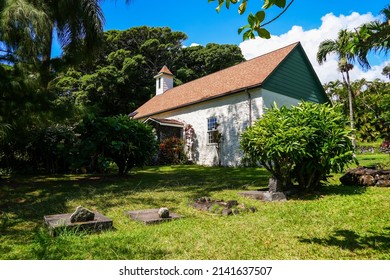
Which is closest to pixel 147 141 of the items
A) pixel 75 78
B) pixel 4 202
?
pixel 4 202

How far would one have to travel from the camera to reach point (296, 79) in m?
16.5

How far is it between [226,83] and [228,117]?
2477 mm

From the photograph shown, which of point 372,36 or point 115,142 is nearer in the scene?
point 372,36

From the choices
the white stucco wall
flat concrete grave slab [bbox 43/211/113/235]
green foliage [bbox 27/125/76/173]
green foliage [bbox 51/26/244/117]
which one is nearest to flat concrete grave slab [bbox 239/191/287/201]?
flat concrete grave slab [bbox 43/211/113/235]

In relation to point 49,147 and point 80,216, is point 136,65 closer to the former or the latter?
point 49,147

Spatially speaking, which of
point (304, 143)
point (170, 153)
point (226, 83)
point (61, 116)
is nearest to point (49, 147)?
point (61, 116)

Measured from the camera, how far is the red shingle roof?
15461 millimetres

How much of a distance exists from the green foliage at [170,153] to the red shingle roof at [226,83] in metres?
2.55

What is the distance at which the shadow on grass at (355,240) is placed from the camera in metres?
3.22

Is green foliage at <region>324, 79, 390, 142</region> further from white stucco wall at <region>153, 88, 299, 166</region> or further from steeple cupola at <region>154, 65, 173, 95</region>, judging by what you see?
steeple cupola at <region>154, 65, 173, 95</region>

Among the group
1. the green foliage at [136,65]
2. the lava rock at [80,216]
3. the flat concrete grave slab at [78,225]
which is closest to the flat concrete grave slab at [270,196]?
the flat concrete grave slab at [78,225]

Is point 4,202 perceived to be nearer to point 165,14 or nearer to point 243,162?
point 165,14

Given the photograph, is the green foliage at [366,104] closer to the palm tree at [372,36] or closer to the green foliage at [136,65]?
the green foliage at [136,65]
